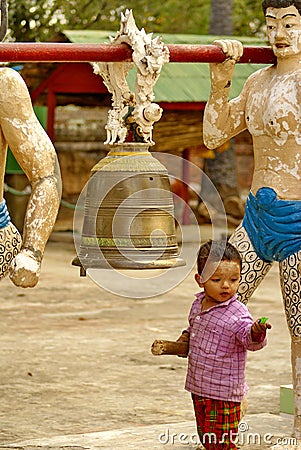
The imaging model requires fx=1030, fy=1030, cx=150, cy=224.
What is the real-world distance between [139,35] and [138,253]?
0.81 m

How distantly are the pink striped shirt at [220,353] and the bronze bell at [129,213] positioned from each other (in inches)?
18.5

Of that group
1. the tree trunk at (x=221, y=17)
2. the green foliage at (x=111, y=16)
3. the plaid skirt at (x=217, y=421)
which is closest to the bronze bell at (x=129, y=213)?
the plaid skirt at (x=217, y=421)

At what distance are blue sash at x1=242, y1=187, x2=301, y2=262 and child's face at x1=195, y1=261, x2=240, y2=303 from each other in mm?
313

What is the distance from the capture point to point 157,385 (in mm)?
6613

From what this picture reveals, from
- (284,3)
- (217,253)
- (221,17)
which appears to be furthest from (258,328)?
(221,17)

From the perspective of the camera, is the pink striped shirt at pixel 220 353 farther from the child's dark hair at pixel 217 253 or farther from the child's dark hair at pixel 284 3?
the child's dark hair at pixel 284 3

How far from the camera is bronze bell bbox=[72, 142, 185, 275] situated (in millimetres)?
3777

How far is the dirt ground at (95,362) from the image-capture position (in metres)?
5.82

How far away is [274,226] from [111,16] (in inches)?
565

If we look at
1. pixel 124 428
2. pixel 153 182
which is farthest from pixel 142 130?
pixel 124 428

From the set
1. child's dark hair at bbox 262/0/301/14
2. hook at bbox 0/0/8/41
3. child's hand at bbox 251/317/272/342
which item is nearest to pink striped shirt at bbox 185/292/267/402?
child's hand at bbox 251/317/272/342

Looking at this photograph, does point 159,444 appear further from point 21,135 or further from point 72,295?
point 72,295

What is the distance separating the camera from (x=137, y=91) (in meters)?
3.80

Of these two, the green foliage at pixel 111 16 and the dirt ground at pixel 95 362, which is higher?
the green foliage at pixel 111 16
